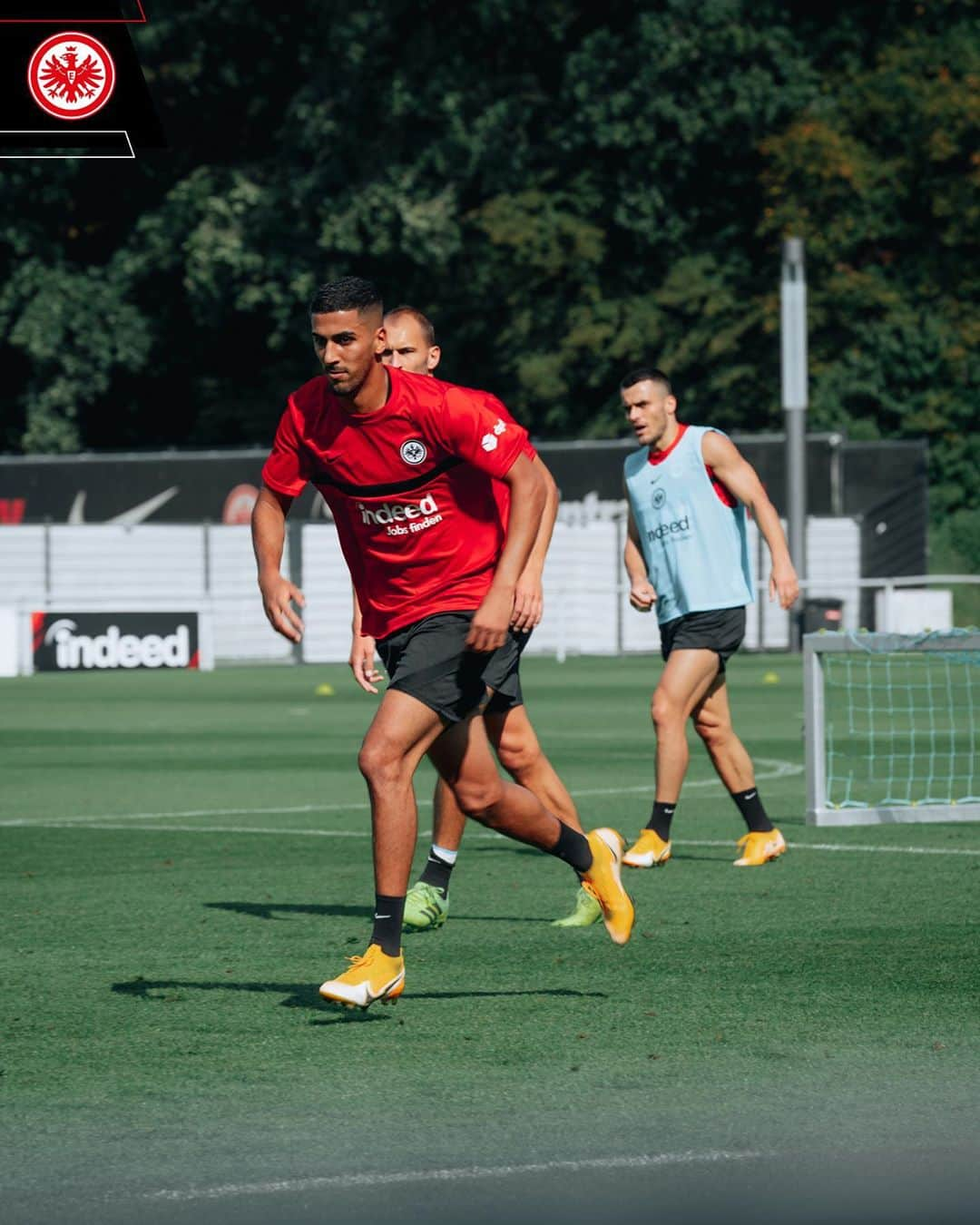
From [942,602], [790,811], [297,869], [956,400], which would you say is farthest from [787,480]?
[297,869]

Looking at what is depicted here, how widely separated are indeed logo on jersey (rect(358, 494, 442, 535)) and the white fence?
3051 centimetres

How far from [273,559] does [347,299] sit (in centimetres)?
85

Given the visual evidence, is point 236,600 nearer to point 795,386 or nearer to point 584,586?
point 584,586

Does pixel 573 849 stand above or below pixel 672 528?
below

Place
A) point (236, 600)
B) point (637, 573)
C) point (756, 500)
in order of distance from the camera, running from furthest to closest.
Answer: point (236, 600) < point (637, 573) < point (756, 500)

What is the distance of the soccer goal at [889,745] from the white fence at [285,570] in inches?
502

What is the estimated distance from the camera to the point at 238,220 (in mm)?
46875

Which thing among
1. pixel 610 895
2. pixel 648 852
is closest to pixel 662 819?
pixel 648 852

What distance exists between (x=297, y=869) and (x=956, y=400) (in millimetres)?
38323

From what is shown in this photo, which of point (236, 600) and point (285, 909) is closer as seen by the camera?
point (285, 909)

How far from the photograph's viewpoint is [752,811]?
11164mm

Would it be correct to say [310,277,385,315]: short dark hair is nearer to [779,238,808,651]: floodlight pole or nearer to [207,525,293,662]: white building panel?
[779,238,808,651]: floodlight pole

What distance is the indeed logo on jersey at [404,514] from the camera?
7.40 m

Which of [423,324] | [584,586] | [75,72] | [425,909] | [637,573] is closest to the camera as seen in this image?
[425,909]
